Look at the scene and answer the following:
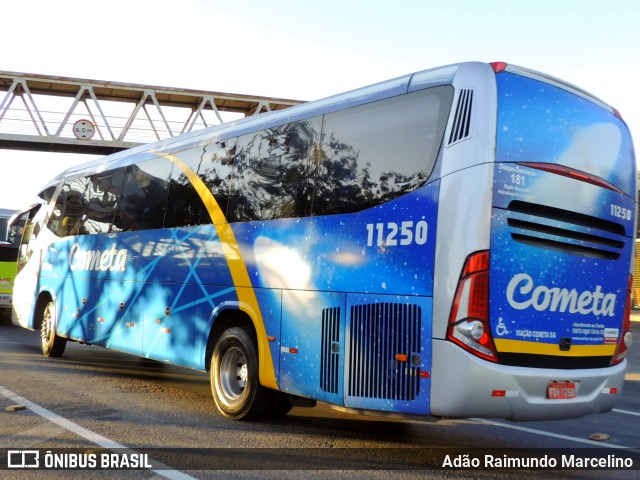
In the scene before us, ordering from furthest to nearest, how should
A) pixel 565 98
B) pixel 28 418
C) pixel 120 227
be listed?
pixel 120 227 < pixel 28 418 < pixel 565 98

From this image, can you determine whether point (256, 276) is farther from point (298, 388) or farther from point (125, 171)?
point (125, 171)

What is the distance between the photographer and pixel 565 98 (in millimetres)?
5820

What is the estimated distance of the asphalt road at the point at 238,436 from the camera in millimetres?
5312

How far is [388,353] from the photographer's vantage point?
17.9 ft

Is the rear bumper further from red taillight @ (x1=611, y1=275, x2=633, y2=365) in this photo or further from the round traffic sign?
the round traffic sign

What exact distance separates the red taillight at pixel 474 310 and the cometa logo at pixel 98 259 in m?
6.07

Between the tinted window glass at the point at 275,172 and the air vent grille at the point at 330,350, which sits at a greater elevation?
the tinted window glass at the point at 275,172

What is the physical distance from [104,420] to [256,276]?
2141 mm

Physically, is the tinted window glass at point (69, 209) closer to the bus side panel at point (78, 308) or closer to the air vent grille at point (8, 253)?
the bus side panel at point (78, 308)

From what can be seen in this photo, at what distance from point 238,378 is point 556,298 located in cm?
359

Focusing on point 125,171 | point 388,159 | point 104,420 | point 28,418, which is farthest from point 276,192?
point 125,171

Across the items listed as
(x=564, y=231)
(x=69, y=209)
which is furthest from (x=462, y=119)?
(x=69, y=209)

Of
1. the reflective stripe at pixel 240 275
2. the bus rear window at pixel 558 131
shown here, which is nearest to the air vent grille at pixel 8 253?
the reflective stripe at pixel 240 275

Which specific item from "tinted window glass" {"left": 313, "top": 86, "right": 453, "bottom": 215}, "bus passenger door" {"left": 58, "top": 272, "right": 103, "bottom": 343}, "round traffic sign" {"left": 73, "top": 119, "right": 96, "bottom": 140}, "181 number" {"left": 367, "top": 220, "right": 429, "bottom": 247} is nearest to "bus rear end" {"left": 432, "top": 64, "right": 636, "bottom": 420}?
"181 number" {"left": 367, "top": 220, "right": 429, "bottom": 247}
